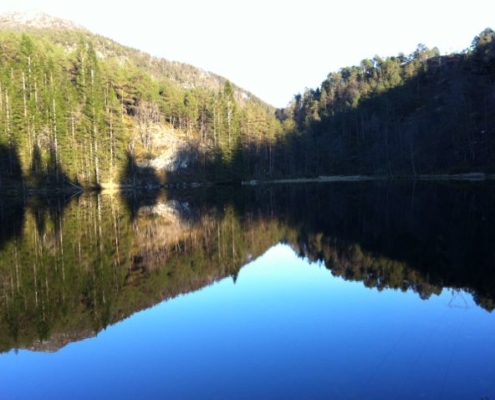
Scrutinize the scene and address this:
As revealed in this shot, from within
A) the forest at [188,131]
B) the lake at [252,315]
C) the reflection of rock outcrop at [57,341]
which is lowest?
the reflection of rock outcrop at [57,341]

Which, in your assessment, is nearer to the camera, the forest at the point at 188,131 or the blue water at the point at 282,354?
the blue water at the point at 282,354

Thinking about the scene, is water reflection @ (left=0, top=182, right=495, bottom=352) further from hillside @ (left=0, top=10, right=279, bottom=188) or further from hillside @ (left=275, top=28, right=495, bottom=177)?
hillside @ (left=275, top=28, right=495, bottom=177)

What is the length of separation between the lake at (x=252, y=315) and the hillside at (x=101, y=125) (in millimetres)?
49663

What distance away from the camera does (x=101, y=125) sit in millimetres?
80625

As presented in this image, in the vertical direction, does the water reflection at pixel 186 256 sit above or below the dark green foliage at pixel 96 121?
below

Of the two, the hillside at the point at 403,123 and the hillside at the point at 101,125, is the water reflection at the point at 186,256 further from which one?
the hillside at the point at 403,123

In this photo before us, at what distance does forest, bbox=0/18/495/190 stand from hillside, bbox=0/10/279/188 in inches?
8.6

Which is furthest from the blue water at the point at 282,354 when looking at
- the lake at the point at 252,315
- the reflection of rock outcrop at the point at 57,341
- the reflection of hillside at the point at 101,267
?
the reflection of hillside at the point at 101,267

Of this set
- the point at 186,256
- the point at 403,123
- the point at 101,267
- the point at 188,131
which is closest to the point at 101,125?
the point at 188,131

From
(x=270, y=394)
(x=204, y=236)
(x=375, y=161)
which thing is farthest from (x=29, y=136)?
(x=375, y=161)

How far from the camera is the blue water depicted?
7.41m

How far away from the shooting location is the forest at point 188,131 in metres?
71.4

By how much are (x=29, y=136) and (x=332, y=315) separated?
68.1 metres

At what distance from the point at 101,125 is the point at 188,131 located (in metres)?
26.3
